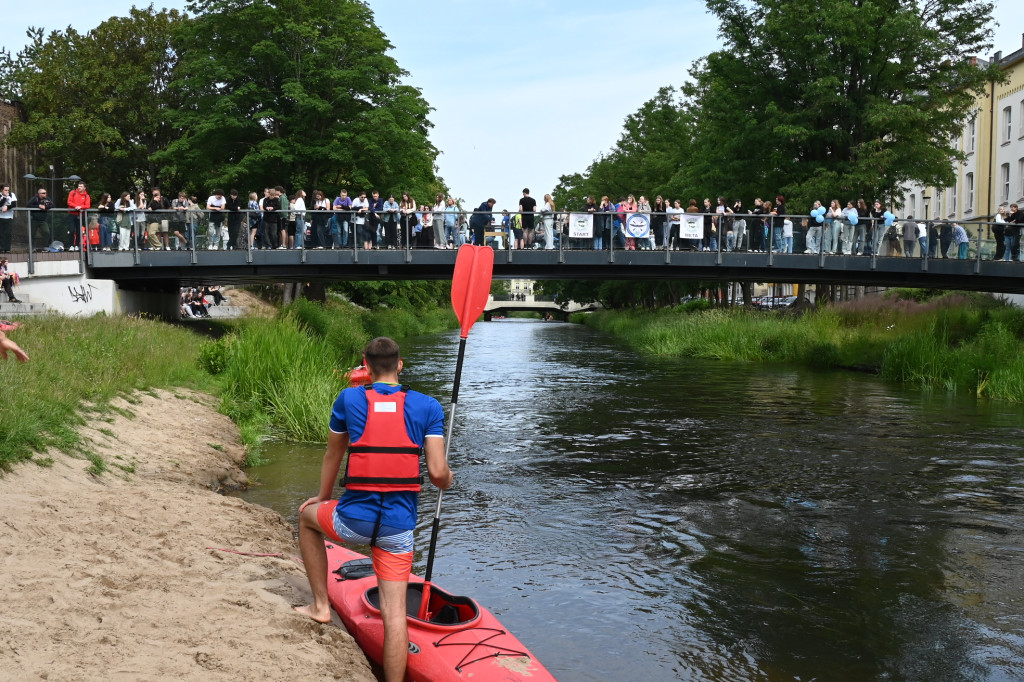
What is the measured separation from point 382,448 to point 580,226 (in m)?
18.3

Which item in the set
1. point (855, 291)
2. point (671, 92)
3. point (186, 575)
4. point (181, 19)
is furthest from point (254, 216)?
point (855, 291)

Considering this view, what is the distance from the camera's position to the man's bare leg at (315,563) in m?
5.52

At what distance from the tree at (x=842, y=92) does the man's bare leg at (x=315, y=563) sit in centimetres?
2700

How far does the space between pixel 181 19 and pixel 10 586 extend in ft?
132

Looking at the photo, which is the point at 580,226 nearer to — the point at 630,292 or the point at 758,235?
the point at 758,235

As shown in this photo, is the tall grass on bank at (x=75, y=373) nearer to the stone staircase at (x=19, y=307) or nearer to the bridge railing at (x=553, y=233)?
the stone staircase at (x=19, y=307)

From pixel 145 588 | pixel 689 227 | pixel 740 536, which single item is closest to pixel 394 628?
pixel 145 588

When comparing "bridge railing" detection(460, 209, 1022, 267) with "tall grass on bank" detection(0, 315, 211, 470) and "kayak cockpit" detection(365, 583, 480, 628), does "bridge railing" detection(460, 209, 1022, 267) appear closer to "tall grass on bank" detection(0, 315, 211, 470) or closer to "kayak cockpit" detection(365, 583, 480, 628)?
"tall grass on bank" detection(0, 315, 211, 470)

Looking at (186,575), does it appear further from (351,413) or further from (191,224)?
(191,224)

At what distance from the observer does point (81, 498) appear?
7.65m

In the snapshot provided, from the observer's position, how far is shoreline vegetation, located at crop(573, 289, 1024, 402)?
21.0 m

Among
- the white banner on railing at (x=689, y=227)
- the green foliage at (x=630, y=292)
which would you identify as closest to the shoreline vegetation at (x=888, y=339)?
the white banner on railing at (x=689, y=227)

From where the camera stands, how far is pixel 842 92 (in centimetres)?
3209

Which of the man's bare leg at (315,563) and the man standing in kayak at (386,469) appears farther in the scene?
the man's bare leg at (315,563)
